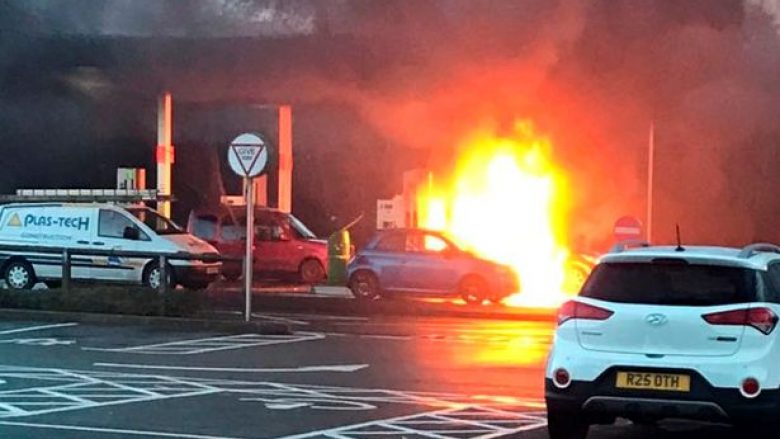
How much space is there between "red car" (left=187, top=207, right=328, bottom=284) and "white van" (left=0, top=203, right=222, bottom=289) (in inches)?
132

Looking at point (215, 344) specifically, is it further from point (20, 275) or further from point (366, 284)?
point (20, 275)

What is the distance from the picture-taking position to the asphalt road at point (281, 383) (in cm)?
971

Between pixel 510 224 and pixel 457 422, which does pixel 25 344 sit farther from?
pixel 510 224

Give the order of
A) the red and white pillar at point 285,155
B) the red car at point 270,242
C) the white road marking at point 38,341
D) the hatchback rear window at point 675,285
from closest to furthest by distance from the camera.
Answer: the hatchback rear window at point 675,285, the white road marking at point 38,341, the red car at point 270,242, the red and white pillar at point 285,155

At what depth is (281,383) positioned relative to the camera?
Answer: 1234cm

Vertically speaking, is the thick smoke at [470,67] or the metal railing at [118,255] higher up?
the thick smoke at [470,67]

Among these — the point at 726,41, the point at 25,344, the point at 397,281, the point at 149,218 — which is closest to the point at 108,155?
the point at 149,218

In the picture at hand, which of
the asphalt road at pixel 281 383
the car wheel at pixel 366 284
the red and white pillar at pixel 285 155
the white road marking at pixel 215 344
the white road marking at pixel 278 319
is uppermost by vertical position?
the red and white pillar at pixel 285 155

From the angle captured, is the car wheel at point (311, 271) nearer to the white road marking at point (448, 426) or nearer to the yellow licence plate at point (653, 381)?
the white road marking at point (448, 426)

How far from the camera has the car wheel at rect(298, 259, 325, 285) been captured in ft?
90.5

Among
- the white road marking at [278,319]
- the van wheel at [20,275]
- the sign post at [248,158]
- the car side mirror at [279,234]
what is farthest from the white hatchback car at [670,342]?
the car side mirror at [279,234]

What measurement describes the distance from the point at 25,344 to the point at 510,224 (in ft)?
43.3

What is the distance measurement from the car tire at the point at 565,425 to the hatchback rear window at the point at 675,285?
80 centimetres

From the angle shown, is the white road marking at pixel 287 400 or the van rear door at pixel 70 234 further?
the van rear door at pixel 70 234
